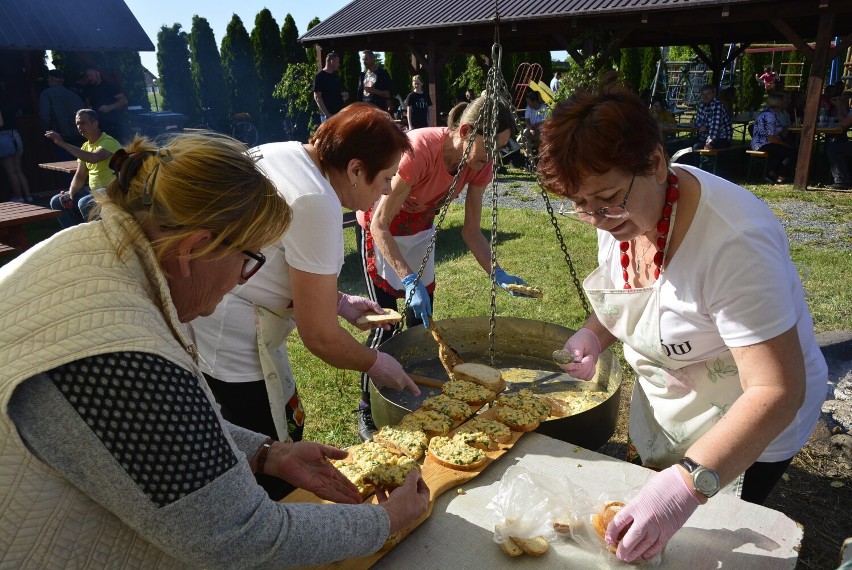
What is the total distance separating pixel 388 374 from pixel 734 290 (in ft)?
4.22

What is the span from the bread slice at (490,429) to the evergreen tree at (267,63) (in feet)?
52.2

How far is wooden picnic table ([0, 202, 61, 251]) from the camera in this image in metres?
5.84

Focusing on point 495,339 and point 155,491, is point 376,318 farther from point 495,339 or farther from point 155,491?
point 155,491

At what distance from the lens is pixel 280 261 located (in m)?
2.00

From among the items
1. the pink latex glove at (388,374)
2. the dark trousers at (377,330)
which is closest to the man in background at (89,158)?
the dark trousers at (377,330)

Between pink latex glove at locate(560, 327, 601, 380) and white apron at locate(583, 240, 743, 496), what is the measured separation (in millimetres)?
250

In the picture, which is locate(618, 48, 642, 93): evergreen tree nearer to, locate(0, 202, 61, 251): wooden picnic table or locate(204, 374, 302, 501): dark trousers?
locate(0, 202, 61, 251): wooden picnic table

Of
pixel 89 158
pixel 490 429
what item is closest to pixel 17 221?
pixel 89 158

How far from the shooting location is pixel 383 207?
10.3 feet

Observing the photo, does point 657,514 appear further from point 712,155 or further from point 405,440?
point 712,155

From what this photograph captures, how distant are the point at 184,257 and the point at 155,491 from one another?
0.39 metres

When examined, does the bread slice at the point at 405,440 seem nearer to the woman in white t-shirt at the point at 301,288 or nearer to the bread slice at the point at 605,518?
the woman in white t-shirt at the point at 301,288

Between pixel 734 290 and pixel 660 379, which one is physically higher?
pixel 734 290

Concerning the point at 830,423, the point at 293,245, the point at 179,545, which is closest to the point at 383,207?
the point at 293,245
